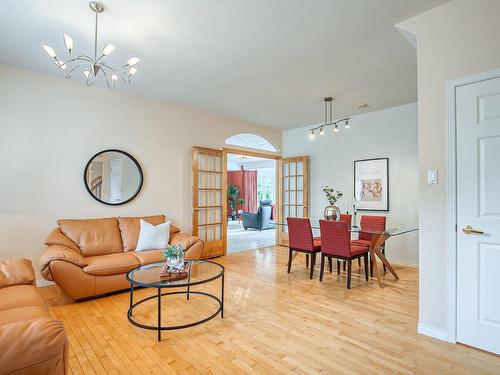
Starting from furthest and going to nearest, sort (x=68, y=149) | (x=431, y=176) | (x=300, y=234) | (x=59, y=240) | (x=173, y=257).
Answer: (x=300, y=234) < (x=68, y=149) < (x=59, y=240) < (x=173, y=257) < (x=431, y=176)

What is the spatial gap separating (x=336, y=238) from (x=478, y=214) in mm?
1717

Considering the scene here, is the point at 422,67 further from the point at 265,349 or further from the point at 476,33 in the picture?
the point at 265,349

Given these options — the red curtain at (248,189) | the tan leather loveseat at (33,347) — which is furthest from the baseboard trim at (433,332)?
the red curtain at (248,189)

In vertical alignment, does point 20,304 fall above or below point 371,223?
below

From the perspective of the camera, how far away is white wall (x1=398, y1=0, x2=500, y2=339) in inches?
86.1

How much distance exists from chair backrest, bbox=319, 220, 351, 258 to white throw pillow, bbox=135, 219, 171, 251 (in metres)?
2.24

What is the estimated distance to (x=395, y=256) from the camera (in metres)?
4.90

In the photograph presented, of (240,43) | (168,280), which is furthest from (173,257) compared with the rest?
(240,43)

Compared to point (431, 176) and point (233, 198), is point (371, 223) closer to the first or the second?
point (431, 176)

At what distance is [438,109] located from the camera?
234 cm

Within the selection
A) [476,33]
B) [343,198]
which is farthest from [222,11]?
[343,198]

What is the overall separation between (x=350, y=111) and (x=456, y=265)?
358 cm

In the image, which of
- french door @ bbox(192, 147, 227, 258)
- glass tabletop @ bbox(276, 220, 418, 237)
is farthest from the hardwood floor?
french door @ bbox(192, 147, 227, 258)

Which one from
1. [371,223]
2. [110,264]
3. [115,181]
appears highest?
[115,181]
